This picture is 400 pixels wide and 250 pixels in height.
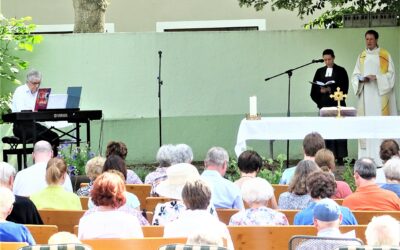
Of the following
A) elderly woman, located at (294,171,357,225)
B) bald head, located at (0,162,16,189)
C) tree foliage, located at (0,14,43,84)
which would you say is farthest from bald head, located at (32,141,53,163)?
tree foliage, located at (0,14,43,84)

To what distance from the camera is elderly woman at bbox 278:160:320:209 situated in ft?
23.0

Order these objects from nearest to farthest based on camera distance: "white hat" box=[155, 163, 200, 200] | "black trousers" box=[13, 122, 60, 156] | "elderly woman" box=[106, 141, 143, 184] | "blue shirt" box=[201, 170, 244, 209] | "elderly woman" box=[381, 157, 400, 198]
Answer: "white hat" box=[155, 163, 200, 200] < "blue shirt" box=[201, 170, 244, 209] < "elderly woman" box=[381, 157, 400, 198] < "elderly woman" box=[106, 141, 143, 184] < "black trousers" box=[13, 122, 60, 156]

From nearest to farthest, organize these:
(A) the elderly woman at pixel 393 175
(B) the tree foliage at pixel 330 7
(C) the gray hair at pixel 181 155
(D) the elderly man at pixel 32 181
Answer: (A) the elderly woman at pixel 393 175
(C) the gray hair at pixel 181 155
(D) the elderly man at pixel 32 181
(B) the tree foliage at pixel 330 7

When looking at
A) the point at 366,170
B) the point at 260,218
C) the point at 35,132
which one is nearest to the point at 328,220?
the point at 260,218

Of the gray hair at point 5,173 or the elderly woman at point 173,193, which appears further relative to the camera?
the gray hair at point 5,173

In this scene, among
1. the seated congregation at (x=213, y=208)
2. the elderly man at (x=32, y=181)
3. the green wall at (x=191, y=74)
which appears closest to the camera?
the seated congregation at (x=213, y=208)

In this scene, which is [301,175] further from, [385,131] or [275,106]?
[275,106]

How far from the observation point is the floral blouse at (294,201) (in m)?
6.98

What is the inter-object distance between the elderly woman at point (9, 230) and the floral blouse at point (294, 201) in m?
2.03

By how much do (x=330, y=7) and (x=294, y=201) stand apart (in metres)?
10.5

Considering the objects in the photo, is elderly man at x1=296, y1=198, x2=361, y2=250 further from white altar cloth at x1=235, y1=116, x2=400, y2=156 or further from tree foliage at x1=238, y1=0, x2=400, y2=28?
tree foliage at x1=238, y1=0, x2=400, y2=28

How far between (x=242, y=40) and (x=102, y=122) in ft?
8.34

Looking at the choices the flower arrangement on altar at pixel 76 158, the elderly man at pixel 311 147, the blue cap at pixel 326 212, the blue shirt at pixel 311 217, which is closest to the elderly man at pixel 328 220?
the blue cap at pixel 326 212

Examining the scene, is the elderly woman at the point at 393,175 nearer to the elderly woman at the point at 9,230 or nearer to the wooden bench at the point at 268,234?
the wooden bench at the point at 268,234
